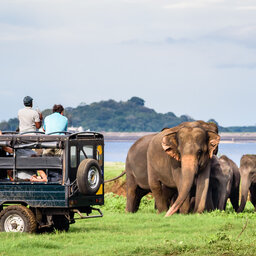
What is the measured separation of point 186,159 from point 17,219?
6.68 metres

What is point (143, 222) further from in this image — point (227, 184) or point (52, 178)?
point (227, 184)

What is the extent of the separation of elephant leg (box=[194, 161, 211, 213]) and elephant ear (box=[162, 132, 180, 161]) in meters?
0.85

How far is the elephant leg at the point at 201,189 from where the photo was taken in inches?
879

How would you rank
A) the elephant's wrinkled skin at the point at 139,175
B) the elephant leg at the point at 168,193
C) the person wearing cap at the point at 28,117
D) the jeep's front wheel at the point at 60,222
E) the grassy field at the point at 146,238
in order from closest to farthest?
1. the grassy field at the point at 146,238
2. the jeep's front wheel at the point at 60,222
3. the person wearing cap at the point at 28,117
4. the elephant's wrinkled skin at the point at 139,175
5. the elephant leg at the point at 168,193

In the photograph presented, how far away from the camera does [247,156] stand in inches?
1144

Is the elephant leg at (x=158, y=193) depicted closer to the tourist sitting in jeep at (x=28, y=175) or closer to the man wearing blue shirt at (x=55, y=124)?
the man wearing blue shirt at (x=55, y=124)

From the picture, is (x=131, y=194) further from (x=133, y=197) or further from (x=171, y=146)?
(x=171, y=146)

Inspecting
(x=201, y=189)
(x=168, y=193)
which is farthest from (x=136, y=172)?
(x=201, y=189)

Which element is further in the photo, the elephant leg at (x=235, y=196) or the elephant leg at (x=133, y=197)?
the elephant leg at (x=235, y=196)

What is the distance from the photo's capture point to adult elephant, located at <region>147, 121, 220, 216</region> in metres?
22.0

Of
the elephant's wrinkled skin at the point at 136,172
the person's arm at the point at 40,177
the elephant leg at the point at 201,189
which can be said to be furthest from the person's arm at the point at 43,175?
the elephant's wrinkled skin at the point at 136,172

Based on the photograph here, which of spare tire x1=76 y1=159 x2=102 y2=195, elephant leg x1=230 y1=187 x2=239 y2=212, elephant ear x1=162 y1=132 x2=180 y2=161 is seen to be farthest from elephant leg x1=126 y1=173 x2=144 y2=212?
spare tire x1=76 y1=159 x2=102 y2=195

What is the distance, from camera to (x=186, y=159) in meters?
22.1

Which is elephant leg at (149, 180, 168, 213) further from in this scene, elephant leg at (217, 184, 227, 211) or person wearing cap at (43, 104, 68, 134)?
person wearing cap at (43, 104, 68, 134)
